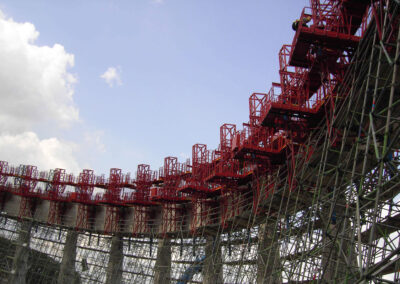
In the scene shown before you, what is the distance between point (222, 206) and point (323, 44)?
1508cm

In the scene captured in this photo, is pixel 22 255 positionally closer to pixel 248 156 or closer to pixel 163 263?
pixel 163 263

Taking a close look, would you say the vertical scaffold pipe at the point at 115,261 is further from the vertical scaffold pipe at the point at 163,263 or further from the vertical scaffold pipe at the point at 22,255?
the vertical scaffold pipe at the point at 22,255

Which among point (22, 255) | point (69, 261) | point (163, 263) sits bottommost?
point (163, 263)

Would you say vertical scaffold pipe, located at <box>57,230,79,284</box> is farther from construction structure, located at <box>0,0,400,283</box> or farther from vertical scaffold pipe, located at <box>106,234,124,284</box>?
vertical scaffold pipe, located at <box>106,234,124,284</box>

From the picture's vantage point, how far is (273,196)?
2070 cm

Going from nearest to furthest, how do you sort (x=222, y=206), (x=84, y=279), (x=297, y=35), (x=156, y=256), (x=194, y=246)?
1. (x=297, y=35)
2. (x=222, y=206)
3. (x=194, y=246)
4. (x=156, y=256)
5. (x=84, y=279)

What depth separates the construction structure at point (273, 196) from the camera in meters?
13.2

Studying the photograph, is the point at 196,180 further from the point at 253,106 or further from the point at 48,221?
the point at 48,221

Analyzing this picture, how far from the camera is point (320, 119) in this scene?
19000mm

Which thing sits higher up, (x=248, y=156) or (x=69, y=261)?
(x=248, y=156)

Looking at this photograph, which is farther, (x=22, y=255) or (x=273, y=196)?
(x=22, y=255)

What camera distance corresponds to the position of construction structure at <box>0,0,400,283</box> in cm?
1323

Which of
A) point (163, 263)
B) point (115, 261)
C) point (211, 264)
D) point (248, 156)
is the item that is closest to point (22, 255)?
point (115, 261)

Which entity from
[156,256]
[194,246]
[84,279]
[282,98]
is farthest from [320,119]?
[84,279]
